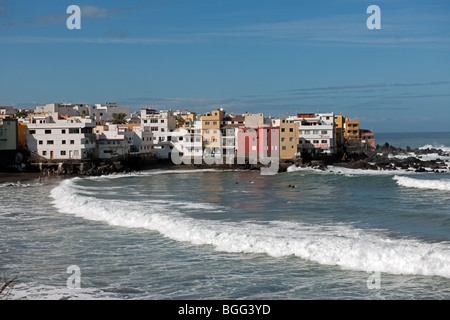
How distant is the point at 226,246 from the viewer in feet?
55.6

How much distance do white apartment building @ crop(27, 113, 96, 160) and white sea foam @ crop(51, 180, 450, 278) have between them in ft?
103

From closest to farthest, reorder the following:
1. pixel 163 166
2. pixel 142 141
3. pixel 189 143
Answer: pixel 163 166
pixel 142 141
pixel 189 143

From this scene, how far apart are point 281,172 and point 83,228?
35.4m

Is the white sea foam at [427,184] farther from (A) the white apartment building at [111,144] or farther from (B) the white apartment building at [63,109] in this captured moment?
(B) the white apartment building at [63,109]

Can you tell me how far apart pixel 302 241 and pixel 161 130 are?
165 feet

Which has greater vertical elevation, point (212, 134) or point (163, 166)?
point (212, 134)


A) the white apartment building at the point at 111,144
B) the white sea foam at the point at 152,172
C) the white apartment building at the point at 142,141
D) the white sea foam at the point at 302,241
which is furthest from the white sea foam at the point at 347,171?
the white sea foam at the point at 302,241

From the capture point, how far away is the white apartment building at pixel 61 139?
54.9m

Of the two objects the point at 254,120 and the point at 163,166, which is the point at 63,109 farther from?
the point at 254,120

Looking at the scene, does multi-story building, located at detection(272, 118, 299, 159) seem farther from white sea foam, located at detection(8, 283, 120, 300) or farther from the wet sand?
white sea foam, located at detection(8, 283, 120, 300)

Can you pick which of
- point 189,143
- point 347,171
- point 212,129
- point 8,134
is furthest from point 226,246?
point 189,143

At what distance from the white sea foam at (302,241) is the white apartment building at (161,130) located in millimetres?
39557
